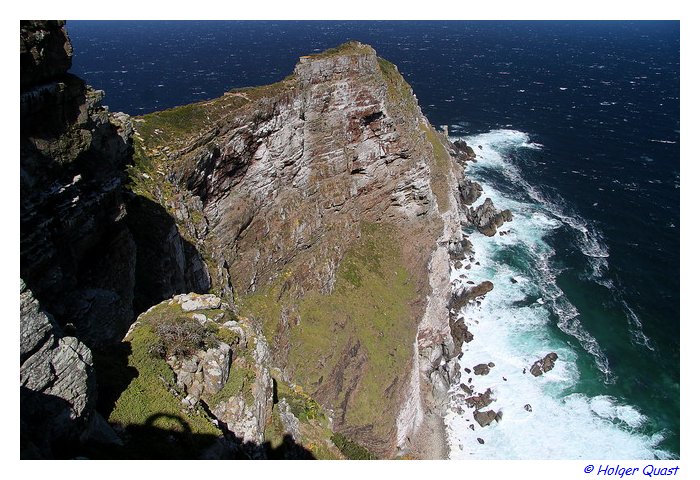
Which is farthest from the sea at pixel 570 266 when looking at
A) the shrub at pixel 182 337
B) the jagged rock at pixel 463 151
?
the shrub at pixel 182 337

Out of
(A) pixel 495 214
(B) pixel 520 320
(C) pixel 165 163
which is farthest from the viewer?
(A) pixel 495 214

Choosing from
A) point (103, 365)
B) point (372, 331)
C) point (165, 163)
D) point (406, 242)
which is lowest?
point (372, 331)

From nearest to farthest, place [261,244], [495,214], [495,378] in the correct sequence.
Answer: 1. [261,244]
2. [495,378]
3. [495,214]

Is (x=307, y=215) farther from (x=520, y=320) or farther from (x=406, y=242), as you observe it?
(x=520, y=320)

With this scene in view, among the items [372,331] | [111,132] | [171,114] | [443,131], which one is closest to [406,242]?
[372,331]

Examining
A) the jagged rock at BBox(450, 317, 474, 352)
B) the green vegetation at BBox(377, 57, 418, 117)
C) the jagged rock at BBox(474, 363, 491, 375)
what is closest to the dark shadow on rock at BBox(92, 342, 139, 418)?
the green vegetation at BBox(377, 57, 418, 117)

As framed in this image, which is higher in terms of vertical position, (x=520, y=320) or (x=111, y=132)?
(x=111, y=132)

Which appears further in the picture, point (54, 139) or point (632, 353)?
point (632, 353)
